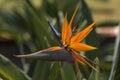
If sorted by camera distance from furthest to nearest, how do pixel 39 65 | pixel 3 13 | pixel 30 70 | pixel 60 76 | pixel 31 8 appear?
pixel 3 13 → pixel 31 8 → pixel 30 70 → pixel 39 65 → pixel 60 76

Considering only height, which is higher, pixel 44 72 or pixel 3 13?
pixel 3 13

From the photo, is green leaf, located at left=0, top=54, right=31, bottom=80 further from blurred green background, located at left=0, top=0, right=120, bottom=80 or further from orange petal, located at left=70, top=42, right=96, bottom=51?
orange petal, located at left=70, top=42, right=96, bottom=51

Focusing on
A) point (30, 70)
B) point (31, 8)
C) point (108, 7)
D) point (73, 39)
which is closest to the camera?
point (73, 39)

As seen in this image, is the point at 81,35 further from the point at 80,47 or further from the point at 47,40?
the point at 47,40

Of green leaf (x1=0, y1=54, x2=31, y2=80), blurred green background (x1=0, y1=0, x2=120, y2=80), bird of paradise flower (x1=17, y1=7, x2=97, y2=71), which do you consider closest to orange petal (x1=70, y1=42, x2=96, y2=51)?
bird of paradise flower (x1=17, y1=7, x2=97, y2=71)

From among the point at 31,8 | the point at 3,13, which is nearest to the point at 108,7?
the point at 3,13

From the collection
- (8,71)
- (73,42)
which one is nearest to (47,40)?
(8,71)

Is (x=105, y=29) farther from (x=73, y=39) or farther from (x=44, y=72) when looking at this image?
(x=73, y=39)
